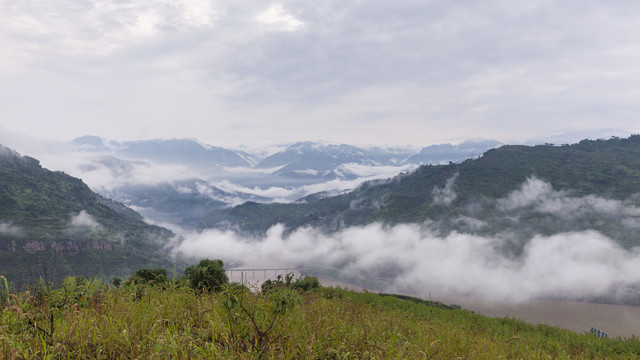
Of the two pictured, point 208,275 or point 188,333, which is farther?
point 208,275

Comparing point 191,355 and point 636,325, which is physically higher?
point 191,355

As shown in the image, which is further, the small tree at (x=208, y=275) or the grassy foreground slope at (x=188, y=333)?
the small tree at (x=208, y=275)

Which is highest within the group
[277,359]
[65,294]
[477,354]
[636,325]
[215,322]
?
[65,294]

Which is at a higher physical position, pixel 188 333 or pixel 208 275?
pixel 188 333

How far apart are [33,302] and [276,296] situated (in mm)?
5462

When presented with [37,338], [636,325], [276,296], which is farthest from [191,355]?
[636,325]

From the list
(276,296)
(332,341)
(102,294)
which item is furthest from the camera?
(102,294)

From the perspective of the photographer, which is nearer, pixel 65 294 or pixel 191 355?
pixel 191 355

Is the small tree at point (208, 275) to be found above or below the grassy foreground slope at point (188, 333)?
below

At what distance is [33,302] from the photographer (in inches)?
303

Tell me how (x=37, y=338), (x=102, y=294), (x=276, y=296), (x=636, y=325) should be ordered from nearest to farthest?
(x=37, y=338) < (x=276, y=296) < (x=102, y=294) < (x=636, y=325)

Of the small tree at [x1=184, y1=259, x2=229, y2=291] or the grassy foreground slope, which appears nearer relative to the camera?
the grassy foreground slope

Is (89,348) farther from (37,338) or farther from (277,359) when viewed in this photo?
(277,359)

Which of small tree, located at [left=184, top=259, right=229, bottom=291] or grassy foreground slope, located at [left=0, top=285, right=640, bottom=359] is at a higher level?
grassy foreground slope, located at [left=0, top=285, right=640, bottom=359]
